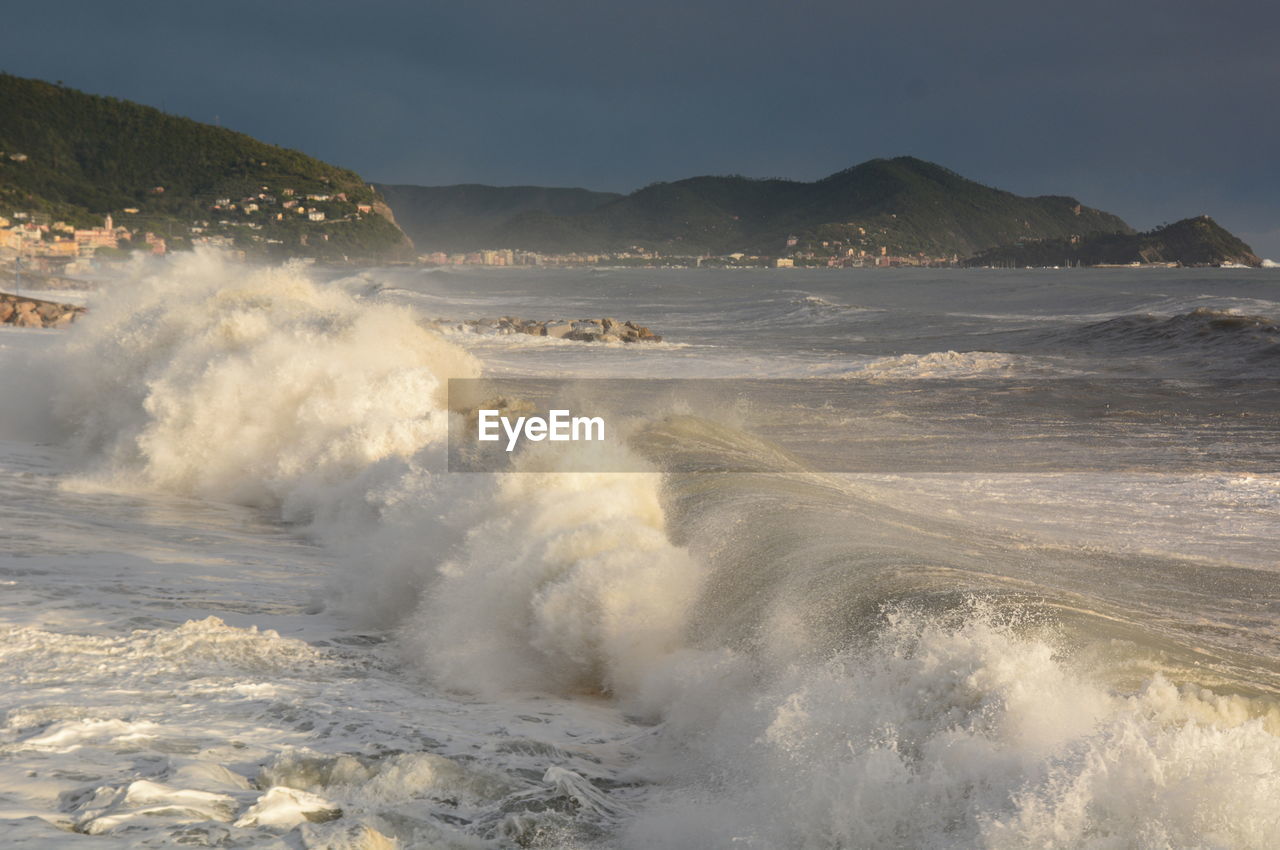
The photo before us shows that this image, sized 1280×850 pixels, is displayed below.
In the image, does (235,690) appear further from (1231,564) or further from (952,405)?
(952,405)

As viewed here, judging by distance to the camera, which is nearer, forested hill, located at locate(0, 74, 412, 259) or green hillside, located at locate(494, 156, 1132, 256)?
forested hill, located at locate(0, 74, 412, 259)

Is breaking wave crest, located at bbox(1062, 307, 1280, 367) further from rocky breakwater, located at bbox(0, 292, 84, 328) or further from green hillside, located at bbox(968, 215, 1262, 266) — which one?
green hillside, located at bbox(968, 215, 1262, 266)

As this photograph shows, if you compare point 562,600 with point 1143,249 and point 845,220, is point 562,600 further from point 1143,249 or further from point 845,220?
point 845,220

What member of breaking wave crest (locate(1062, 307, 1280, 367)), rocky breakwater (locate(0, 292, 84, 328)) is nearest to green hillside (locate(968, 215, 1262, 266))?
breaking wave crest (locate(1062, 307, 1280, 367))

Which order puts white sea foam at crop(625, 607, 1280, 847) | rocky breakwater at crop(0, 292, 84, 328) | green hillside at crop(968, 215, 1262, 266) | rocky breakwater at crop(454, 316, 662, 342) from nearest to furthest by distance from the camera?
1. white sea foam at crop(625, 607, 1280, 847)
2. rocky breakwater at crop(0, 292, 84, 328)
3. rocky breakwater at crop(454, 316, 662, 342)
4. green hillside at crop(968, 215, 1262, 266)

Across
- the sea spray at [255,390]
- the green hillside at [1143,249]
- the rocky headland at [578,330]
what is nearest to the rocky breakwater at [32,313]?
the rocky headland at [578,330]

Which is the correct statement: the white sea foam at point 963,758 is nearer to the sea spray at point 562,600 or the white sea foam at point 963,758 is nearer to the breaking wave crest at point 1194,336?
the sea spray at point 562,600
